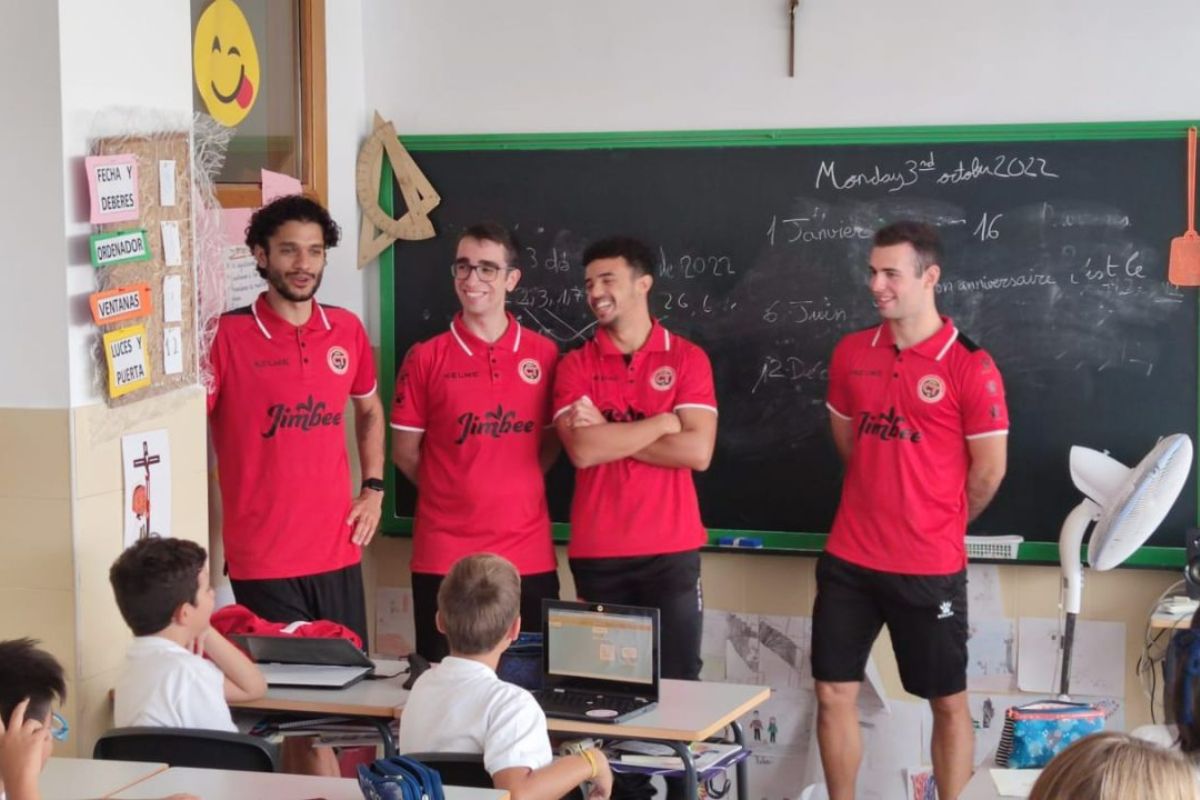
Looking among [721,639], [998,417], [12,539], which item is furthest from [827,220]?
[12,539]

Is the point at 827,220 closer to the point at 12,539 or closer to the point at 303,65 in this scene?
the point at 303,65

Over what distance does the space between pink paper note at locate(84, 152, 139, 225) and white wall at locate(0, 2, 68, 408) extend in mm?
82

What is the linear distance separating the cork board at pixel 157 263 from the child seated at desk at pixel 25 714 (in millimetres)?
1111

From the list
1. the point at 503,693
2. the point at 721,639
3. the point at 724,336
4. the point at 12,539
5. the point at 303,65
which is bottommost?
the point at 721,639

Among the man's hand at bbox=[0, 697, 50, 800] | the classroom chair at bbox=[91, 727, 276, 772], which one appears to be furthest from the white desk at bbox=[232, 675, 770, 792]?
the man's hand at bbox=[0, 697, 50, 800]

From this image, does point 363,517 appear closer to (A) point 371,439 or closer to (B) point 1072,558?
(A) point 371,439

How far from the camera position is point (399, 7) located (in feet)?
18.7

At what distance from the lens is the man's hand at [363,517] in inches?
186

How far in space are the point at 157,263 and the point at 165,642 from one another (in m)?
1.04

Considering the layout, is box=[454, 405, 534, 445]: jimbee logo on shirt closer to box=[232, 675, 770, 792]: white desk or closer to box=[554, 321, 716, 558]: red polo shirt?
box=[554, 321, 716, 558]: red polo shirt

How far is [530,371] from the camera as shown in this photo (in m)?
4.94

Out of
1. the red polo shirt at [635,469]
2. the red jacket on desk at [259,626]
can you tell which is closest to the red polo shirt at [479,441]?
the red polo shirt at [635,469]

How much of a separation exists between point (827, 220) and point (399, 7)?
182 centimetres

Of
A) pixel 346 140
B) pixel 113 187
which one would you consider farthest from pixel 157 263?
pixel 346 140
